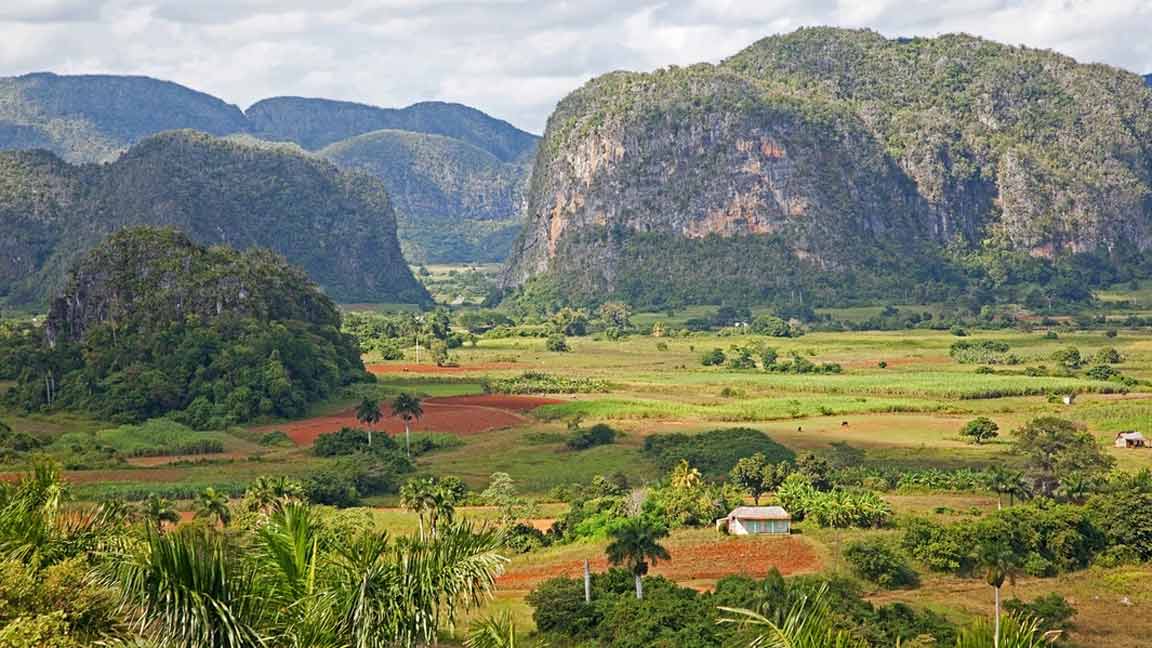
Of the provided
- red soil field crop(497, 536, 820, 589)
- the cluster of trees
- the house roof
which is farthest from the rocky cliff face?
the cluster of trees

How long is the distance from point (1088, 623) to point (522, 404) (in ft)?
186

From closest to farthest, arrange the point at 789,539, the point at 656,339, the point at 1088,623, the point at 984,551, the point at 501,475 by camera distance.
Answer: the point at 1088,623 → the point at 984,551 → the point at 789,539 → the point at 501,475 → the point at 656,339

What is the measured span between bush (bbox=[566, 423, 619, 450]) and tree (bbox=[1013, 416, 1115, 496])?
22928mm

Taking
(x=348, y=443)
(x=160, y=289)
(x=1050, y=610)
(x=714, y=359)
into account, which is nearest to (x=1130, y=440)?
(x=1050, y=610)

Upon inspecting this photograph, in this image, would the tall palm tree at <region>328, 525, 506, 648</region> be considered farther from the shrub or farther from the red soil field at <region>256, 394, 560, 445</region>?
the shrub

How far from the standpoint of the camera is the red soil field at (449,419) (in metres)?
86.8

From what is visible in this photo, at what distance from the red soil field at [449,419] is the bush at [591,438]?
27.5ft

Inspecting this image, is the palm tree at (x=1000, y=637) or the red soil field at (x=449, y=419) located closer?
the palm tree at (x=1000, y=637)

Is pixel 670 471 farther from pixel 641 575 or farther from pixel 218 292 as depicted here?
pixel 218 292

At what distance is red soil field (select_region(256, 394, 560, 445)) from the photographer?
86.8 metres

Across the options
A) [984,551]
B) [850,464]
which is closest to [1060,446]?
[850,464]

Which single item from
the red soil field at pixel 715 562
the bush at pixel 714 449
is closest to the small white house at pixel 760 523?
the red soil field at pixel 715 562

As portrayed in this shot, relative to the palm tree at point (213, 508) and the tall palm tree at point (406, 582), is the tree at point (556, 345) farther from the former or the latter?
the tall palm tree at point (406, 582)

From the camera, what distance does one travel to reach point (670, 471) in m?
70.2
